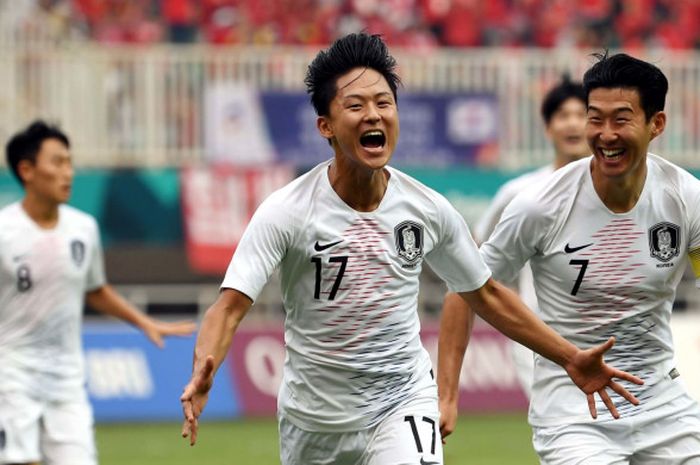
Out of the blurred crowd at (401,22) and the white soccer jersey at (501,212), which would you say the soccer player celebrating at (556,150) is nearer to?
the white soccer jersey at (501,212)

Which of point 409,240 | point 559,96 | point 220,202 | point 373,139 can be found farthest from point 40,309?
point 220,202

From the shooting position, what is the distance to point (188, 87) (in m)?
19.3

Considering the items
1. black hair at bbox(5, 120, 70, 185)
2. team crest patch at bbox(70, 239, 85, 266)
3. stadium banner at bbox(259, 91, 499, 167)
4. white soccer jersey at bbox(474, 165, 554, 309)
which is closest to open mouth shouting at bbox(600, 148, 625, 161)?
white soccer jersey at bbox(474, 165, 554, 309)

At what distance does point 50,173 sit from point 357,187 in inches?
156

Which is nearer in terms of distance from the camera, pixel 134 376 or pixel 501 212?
pixel 501 212

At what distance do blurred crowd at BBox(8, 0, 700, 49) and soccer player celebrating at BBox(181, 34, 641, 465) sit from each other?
47.9 feet

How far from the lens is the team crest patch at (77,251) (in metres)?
10.1

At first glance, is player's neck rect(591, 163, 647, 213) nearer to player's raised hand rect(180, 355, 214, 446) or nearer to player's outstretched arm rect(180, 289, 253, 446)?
player's outstretched arm rect(180, 289, 253, 446)

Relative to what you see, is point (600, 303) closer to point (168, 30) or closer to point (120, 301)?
point (120, 301)

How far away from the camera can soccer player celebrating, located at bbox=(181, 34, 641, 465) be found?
259 inches

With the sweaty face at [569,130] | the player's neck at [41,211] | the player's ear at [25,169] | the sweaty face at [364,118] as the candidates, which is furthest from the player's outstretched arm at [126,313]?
the sweaty face at [364,118]

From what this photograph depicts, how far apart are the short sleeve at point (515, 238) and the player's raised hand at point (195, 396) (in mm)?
1711

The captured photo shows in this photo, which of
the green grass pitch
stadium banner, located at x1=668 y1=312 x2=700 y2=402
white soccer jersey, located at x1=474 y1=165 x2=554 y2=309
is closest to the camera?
white soccer jersey, located at x1=474 y1=165 x2=554 y2=309

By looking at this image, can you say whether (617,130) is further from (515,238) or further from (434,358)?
(434,358)
